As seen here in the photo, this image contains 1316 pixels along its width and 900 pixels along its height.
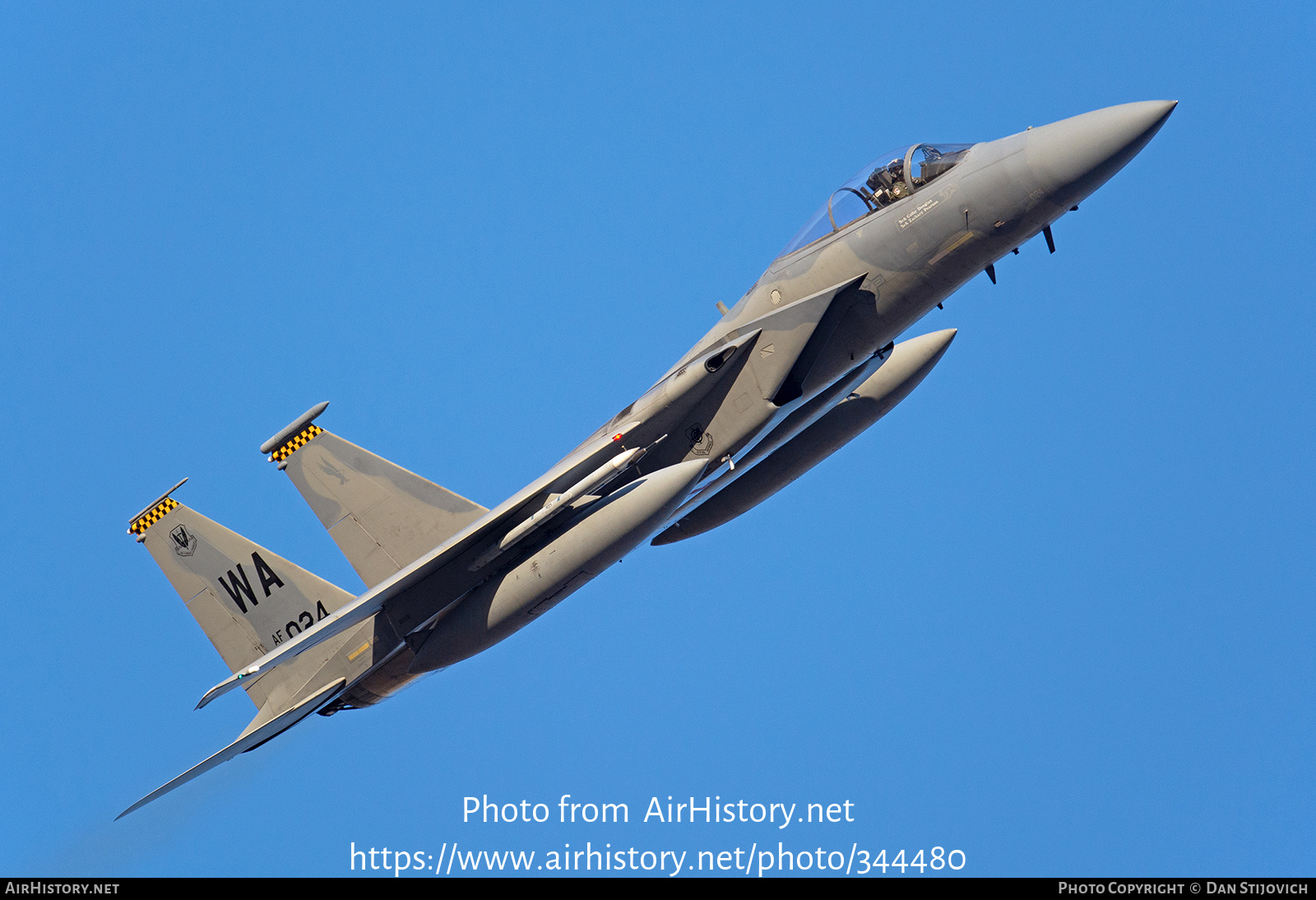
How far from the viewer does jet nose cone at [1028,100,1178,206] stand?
11.3 meters

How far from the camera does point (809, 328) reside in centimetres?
1273

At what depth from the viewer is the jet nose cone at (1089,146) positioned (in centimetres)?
1130

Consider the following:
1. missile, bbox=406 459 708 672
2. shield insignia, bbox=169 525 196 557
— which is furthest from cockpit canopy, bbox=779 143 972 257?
shield insignia, bbox=169 525 196 557

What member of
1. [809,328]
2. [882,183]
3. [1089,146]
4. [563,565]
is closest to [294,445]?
[563,565]

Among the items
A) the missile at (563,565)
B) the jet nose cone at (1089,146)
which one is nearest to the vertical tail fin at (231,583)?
the missile at (563,565)

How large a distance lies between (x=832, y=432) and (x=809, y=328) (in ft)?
8.40

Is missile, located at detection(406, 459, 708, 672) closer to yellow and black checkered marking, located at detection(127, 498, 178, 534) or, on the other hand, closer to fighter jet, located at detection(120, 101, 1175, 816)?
fighter jet, located at detection(120, 101, 1175, 816)

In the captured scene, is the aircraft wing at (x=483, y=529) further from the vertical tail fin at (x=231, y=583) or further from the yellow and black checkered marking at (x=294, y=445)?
the yellow and black checkered marking at (x=294, y=445)

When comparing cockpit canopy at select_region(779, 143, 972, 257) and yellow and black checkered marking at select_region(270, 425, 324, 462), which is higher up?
cockpit canopy at select_region(779, 143, 972, 257)

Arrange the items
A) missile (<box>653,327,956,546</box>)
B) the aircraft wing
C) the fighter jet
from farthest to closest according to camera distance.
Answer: missile (<box>653,327,956,546</box>), the aircraft wing, the fighter jet

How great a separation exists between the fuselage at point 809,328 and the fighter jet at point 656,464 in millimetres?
20

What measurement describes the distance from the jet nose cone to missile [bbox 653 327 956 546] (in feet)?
11.0
